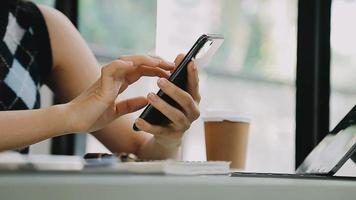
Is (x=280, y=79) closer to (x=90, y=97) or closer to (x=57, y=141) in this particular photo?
(x=57, y=141)

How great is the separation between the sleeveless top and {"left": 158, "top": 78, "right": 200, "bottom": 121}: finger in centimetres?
53

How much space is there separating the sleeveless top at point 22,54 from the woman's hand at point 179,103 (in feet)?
1.46

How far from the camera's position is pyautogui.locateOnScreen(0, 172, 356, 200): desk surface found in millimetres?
330

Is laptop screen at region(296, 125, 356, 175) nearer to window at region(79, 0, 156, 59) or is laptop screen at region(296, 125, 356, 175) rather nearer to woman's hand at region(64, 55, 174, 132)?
woman's hand at region(64, 55, 174, 132)

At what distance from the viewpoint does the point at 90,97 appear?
929 mm

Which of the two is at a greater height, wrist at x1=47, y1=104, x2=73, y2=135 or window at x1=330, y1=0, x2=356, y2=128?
window at x1=330, y1=0, x2=356, y2=128

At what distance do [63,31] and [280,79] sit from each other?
87 centimetres

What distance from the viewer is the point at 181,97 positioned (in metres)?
0.91

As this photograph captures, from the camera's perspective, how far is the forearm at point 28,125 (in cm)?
95

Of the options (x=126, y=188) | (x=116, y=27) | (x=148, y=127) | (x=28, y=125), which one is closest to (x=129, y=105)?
(x=148, y=127)

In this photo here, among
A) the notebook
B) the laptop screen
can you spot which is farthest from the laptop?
the notebook

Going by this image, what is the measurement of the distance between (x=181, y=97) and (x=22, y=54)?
63 cm

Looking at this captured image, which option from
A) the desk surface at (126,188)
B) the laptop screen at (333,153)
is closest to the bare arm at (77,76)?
the laptop screen at (333,153)

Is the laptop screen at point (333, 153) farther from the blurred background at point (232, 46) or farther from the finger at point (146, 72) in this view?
the blurred background at point (232, 46)
